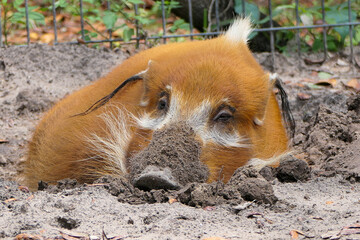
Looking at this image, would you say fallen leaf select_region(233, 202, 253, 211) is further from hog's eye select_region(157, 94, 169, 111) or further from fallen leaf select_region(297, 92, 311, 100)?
fallen leaf select_region(297, 92, 311, 100)

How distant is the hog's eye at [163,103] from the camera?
3.52 meters

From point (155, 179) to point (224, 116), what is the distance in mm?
779

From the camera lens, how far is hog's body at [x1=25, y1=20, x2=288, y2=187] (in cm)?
346

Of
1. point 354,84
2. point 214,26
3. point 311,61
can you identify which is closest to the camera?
point 354,84

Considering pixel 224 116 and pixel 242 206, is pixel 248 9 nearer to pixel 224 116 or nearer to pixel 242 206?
pixel 224 116

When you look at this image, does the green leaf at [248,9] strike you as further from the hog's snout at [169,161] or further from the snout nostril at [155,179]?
the snout nostril at [155,179]

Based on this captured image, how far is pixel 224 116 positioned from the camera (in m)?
3.55

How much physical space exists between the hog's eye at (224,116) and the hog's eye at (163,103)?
314 mm

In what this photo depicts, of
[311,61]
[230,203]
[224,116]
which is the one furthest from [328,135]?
[311,61]

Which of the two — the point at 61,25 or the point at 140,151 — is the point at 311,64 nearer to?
the point at 140,151

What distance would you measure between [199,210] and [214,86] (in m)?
1.03

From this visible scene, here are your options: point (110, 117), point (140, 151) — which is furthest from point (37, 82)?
point (140, 151)

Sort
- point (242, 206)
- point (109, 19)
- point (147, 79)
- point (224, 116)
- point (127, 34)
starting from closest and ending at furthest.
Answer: point (242, 206) < point (224, 116) < point (147, 79) < point (109, 19) < point (127, 34)

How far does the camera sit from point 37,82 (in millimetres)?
5953
